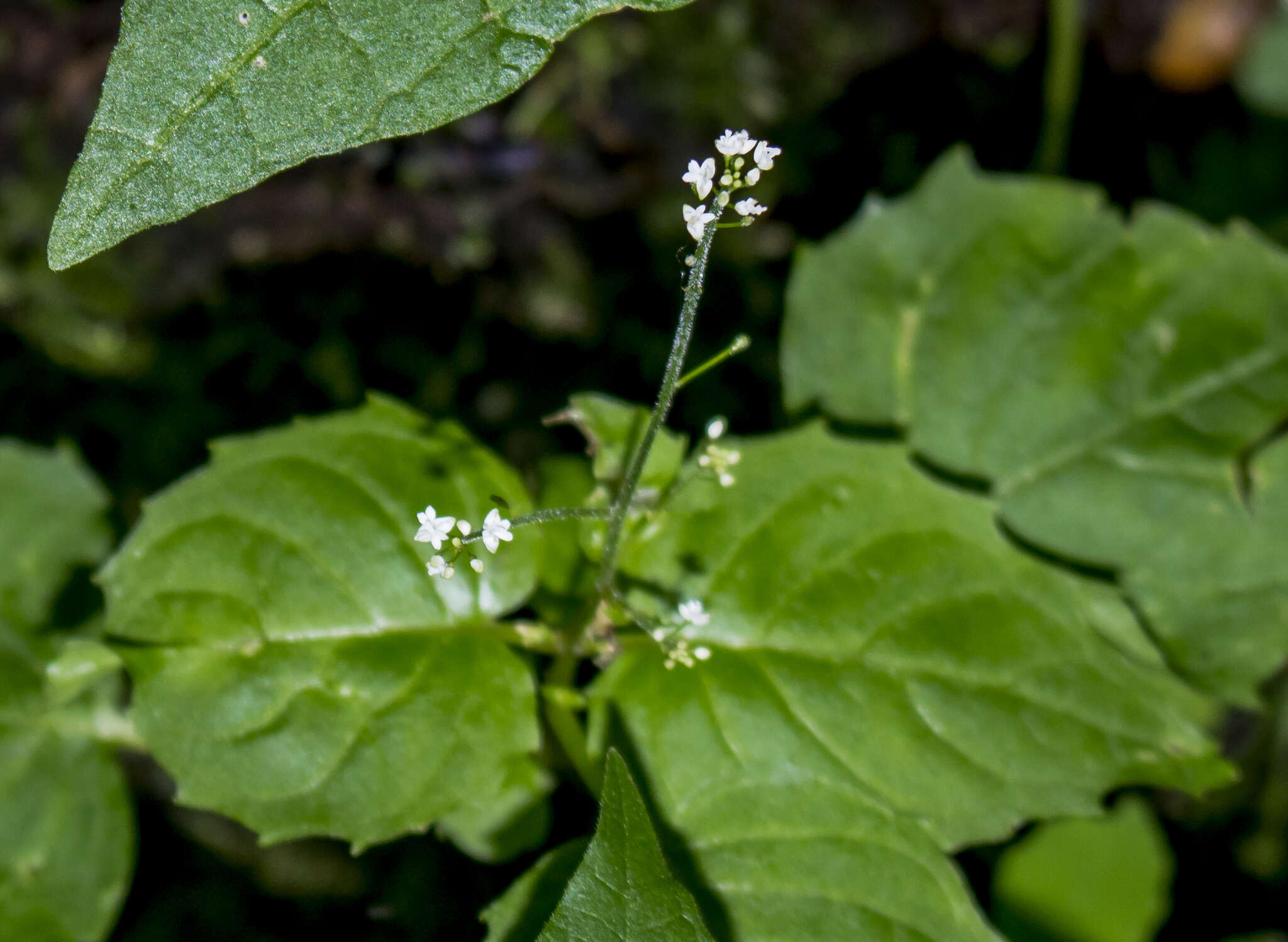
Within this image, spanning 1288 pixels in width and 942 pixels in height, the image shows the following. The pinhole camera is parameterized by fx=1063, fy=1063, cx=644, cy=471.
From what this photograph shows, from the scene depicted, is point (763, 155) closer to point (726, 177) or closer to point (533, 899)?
point (726, 177)

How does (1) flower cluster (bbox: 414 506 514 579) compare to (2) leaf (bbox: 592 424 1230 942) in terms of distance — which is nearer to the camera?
(1) flower cluster (bbox: 414 506 514 579)

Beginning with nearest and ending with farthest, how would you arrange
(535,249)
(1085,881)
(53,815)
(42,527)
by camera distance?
(53,815) < (42,527) < (1085,881) < (535,249)

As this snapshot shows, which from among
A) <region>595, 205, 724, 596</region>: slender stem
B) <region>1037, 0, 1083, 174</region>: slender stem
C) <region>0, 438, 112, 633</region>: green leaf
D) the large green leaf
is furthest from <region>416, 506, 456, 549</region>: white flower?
<region>1037, 0, 1083, 174</region>: slender stem

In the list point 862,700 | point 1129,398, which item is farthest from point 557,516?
point 1129,398

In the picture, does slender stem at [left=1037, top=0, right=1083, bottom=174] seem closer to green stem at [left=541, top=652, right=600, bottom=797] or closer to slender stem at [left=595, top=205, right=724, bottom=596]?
slender stem at [left=595, top=205, right=724, bottom=596]

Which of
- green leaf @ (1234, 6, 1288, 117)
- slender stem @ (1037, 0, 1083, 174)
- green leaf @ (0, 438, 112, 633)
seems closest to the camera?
green leaf @ (0, 438, 112, 633)
